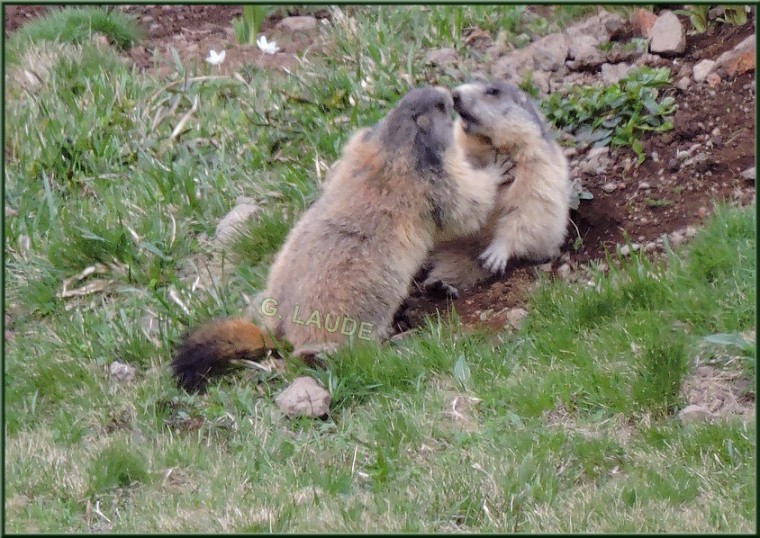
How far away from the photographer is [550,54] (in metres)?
7.25

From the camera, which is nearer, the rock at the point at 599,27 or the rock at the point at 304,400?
the rock at the point at 304,400

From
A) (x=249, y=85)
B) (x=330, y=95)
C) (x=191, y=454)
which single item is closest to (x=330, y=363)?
(x=191, y=454)

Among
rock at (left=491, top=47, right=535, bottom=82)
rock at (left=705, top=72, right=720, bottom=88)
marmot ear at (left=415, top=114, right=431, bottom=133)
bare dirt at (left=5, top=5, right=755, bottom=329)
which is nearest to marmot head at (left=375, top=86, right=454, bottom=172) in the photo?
marmot ear at (left=415, top=114, right=431, bottom=133)

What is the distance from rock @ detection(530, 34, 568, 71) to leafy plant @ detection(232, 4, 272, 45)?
2.48m

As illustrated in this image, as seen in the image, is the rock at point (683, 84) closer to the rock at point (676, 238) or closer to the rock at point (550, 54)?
the rock at point (550, 54)

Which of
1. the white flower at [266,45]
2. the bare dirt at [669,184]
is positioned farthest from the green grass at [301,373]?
the white flower at [266,45]

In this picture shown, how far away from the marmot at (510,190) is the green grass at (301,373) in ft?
1.43

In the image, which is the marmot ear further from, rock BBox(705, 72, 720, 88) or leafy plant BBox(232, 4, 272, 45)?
leafy plant BBox(232, 4, 272, 45)

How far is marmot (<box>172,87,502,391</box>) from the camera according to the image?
5129 mm

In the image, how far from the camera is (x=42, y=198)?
7.03m

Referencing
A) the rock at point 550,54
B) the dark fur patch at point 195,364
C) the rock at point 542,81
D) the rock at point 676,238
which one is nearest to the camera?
the dark fur patch at point 195,364

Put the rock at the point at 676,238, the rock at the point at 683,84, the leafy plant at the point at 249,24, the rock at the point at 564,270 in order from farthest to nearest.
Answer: the leafy plant at the point at 249,24 → the rock at the point at 683,84 → the rock at the point at 564,270 → the rock at the point at 676,238

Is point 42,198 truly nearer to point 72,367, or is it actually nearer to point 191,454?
point 72,367

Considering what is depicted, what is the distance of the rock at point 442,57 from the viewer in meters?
7.48
